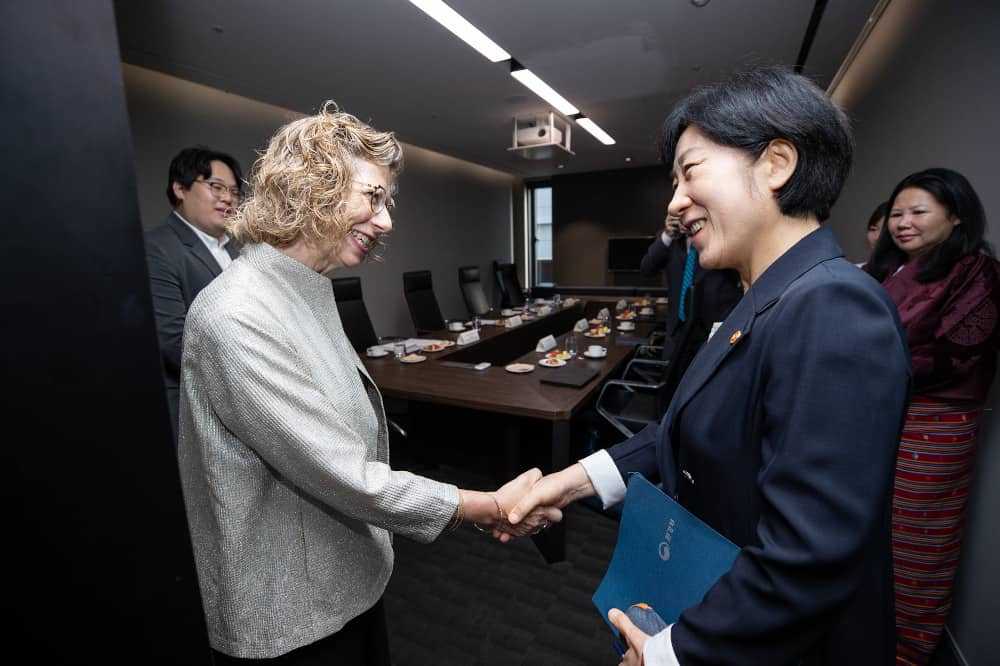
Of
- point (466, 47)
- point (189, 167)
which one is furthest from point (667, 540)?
point (466, 47)

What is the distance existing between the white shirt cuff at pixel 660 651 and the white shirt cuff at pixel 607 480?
0.42 meters

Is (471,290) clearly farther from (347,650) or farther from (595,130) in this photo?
(347,650)

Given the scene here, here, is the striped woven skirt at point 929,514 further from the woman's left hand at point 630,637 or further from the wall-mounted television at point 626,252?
the wall-mounted television at point 626,252

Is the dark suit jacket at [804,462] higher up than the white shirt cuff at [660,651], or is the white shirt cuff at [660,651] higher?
the dark suit jacket at [804,462]

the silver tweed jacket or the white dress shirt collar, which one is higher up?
the white dress shirt collar

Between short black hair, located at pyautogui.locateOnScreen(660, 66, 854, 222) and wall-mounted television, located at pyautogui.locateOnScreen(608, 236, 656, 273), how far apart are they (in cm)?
860

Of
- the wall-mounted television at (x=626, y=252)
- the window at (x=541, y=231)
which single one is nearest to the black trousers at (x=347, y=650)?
the wall-mounted television at (x=626, y=252)

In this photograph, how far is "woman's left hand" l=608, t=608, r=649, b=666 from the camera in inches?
28.2

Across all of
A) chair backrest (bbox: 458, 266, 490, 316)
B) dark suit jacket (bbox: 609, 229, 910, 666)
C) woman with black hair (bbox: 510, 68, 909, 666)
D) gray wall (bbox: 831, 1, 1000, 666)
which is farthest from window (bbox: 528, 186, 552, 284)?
dark suit jacket (bbox: 609, 229, 910, 666)

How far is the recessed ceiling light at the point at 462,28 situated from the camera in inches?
107

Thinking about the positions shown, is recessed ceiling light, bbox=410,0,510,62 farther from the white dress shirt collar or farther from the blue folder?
the blue folder

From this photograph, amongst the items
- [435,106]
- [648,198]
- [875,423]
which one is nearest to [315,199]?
[875,423]

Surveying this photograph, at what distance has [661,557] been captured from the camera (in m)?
0.78

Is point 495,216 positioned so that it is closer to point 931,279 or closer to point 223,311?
point 931,279
